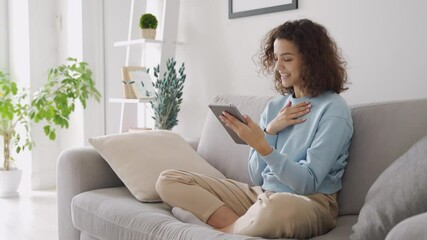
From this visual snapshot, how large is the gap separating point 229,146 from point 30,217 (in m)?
1.70

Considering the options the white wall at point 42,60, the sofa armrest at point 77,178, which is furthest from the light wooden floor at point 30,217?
the sofa armrest at point 77,178

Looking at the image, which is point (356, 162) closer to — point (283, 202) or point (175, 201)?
point (283, 202)

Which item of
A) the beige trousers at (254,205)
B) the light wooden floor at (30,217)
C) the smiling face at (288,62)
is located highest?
the smiling face at (288,62)

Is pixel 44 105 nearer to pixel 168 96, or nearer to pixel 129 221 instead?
pixel 168 96

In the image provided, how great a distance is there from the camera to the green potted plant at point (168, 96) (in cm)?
310

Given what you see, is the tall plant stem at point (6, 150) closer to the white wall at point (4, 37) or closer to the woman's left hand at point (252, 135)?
the white wall at point (4, 37)

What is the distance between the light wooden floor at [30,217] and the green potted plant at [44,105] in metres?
0.21

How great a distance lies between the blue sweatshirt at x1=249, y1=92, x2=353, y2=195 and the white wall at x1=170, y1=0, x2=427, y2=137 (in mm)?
494

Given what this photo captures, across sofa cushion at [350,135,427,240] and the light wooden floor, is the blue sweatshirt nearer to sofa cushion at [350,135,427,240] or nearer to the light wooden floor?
sofa cushion at [350,135,427,240]

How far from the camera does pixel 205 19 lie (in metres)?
3.20

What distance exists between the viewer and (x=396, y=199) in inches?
53.4

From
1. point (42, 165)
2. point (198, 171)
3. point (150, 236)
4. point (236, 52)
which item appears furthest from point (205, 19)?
point (42, 165)

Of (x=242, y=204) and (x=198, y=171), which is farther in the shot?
(x=198, y=171)

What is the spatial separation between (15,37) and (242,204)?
3.16 m
